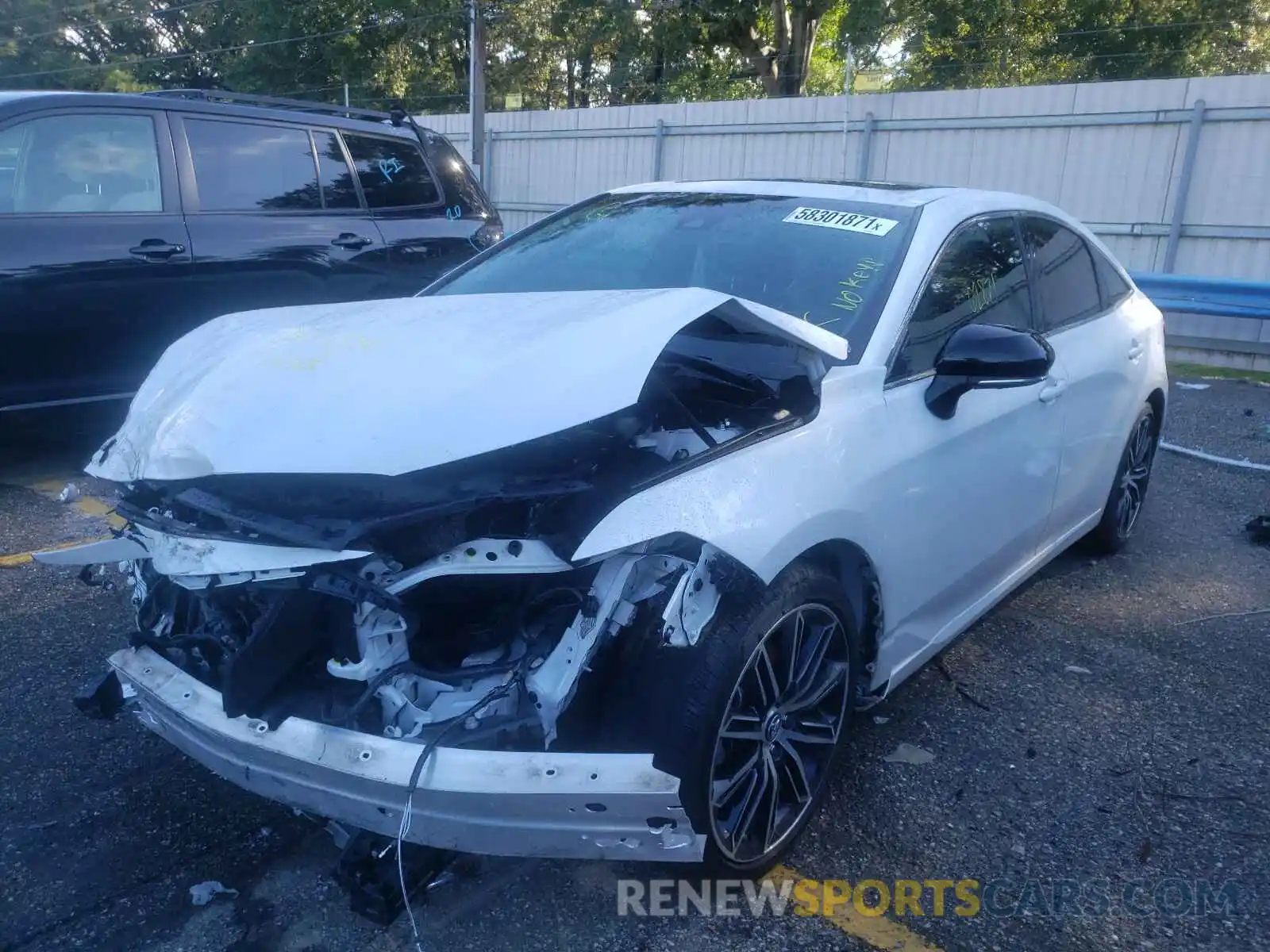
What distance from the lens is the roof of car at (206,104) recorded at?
5090mm

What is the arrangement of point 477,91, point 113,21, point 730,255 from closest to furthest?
point 730,255 → point 477,91 → point 113,21

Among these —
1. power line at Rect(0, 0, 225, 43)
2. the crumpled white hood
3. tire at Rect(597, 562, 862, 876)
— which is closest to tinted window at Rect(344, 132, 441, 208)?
the crumpled white hood

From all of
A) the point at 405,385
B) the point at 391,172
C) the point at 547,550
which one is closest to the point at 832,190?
the point at 405,385

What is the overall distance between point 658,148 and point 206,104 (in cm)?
959

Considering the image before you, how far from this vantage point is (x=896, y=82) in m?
26.0

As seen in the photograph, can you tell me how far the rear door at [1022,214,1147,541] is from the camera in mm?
3939

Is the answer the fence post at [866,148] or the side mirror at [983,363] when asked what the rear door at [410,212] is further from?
the fence post at [866,148]

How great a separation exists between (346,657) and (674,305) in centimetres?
110

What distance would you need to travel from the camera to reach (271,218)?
19.4 feet

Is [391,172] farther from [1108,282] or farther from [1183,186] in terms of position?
[1183,186]

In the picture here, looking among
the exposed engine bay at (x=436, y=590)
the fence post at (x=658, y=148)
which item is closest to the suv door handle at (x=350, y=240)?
the exposed engine bay at (x=436, y=590)

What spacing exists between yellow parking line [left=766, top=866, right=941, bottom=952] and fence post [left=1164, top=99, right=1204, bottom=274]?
10041 mm

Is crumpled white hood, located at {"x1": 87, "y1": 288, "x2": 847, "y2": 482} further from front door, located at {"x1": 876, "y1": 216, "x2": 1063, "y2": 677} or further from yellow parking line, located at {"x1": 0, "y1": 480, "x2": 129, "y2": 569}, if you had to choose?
yellow parking line, located at {"x1": 0, "y1": 480, "x2": 129, "y2": 569}

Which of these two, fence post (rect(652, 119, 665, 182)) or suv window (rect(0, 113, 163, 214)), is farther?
fence post (rect(652, 119, 665, 182))
